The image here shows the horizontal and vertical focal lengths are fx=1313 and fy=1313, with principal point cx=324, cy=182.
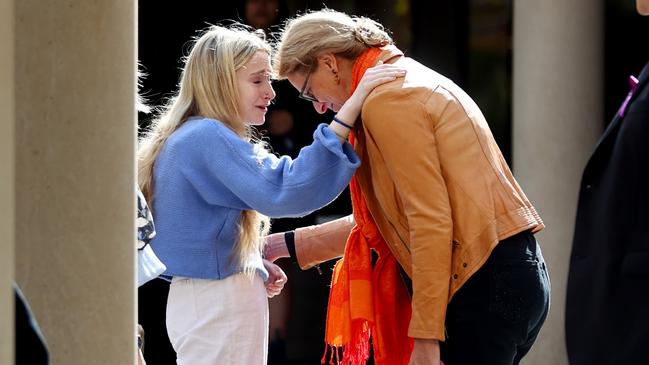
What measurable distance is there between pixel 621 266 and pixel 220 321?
71.2 inches

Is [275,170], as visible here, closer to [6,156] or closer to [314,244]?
[314,244]

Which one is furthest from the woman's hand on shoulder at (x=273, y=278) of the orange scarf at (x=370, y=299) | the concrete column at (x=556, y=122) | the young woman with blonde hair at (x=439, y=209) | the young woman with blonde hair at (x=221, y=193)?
the concrete column at (x=556, y=122)

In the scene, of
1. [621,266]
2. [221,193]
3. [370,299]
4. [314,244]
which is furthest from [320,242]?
[621,266]

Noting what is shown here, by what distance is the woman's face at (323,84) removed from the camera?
13.8 feet

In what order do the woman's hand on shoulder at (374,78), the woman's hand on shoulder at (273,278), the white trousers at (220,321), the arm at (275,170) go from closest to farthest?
the woman's hand on shoulder at (374,78) < the arm at (275,170) < the white trousers at (220,321) < the woman's hand on shoulder at (273,278)

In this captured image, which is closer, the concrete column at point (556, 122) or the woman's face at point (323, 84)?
the woman's face at point (323, 84)

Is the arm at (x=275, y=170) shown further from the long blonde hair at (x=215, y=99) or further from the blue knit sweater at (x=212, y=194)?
the long blonde hair at (x=215, y=99)

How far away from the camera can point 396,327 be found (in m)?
4.27

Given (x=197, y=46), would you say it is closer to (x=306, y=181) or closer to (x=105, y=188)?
(x=306, y=181)

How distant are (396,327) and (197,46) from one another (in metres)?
Answer: 1.27

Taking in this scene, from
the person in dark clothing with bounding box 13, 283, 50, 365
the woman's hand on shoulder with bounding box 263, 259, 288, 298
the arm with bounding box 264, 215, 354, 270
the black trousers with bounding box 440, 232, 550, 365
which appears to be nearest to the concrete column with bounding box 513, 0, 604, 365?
the arm with bounding box 264, 215, 354, 270

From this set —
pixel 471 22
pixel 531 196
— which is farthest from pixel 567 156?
pixel 471 22

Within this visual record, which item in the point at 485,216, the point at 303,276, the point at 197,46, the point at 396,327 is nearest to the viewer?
the point at 485,216

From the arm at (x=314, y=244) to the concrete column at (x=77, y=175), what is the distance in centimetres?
146
